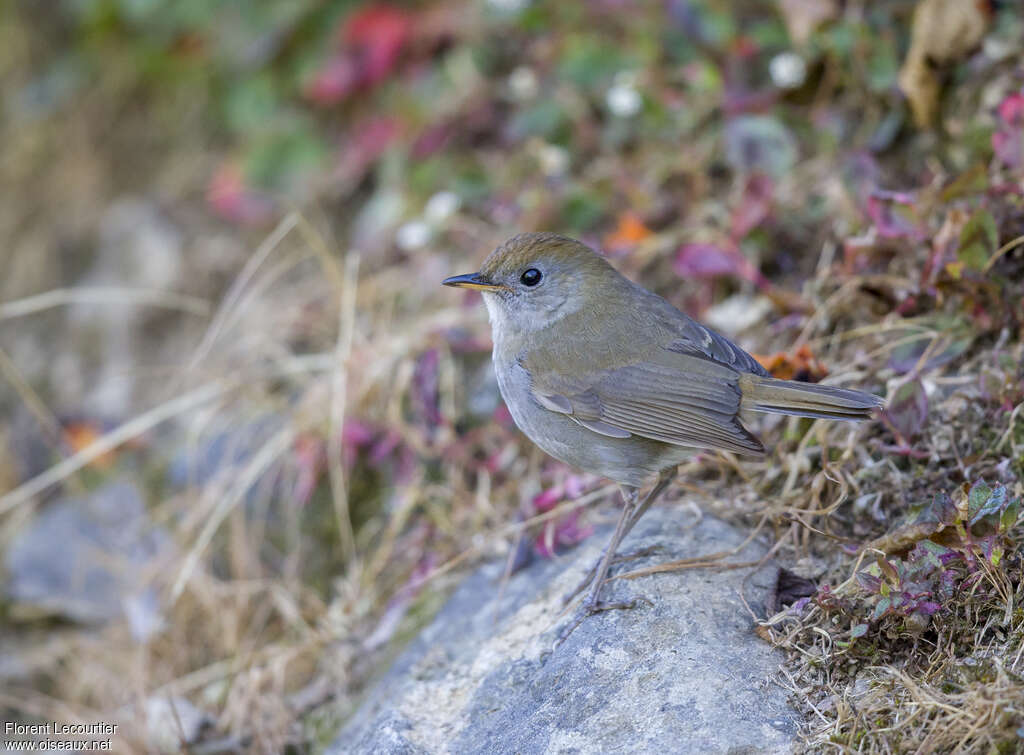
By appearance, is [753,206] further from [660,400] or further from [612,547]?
[612,547]

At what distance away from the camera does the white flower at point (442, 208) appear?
486cm

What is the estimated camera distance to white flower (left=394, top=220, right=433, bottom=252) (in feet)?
15.8

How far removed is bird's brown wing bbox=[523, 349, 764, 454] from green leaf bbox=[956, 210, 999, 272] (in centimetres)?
88

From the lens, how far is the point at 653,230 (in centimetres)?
460

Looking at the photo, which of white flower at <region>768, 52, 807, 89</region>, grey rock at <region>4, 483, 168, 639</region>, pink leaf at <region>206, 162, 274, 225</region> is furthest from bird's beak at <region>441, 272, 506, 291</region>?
pink leaf at <region>206, 162, 274, 225</region>

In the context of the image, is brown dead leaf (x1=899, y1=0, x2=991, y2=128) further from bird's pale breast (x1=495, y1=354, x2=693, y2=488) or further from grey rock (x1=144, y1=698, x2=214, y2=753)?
grey rock (x1=144, y1=698, x2=214, y2=753)

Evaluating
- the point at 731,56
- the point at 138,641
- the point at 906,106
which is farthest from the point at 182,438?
the point at 906,106

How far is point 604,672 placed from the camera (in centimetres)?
259

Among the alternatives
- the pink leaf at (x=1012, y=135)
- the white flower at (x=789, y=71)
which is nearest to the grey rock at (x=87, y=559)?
the white flower at (x=789, y=71)

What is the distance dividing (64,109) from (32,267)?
1.09m

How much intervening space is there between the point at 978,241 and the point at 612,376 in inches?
49.0

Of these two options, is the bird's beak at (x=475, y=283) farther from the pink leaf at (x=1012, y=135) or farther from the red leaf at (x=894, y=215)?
the pink leaf at (x=1012, y=135)

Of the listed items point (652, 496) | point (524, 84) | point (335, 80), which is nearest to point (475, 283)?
point (652, 496)

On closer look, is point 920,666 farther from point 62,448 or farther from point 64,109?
point 64,109
